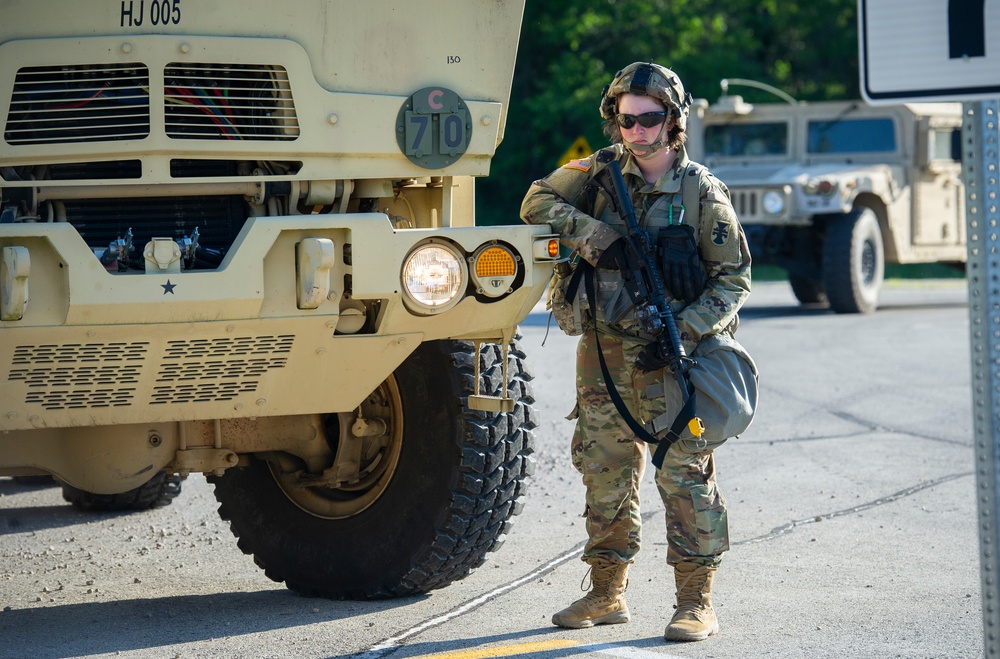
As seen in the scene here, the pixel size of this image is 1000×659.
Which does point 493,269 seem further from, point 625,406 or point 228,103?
point 228,103

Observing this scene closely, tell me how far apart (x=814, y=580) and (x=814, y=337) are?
7.72 metres

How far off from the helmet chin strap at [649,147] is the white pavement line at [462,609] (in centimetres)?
147

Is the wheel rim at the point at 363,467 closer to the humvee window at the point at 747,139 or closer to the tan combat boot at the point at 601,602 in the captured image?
the tan combat boot at the point at 601,602

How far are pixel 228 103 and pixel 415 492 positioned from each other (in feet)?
4.44

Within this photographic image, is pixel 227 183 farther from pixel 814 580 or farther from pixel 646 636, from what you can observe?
pixel 814 580

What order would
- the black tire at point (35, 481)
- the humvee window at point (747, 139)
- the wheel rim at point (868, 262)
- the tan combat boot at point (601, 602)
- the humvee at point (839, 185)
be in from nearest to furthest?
1. the tan combat boot at point (601, 602)
2. the black tire at point (35, 481)
3. the humvee at point (839, 185)
4. the wheel rim at point (868, 262)
5. the humvee window at point (747, 139)

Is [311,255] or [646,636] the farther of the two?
[646,636]

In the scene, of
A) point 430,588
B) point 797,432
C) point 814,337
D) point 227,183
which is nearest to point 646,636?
point 430,588

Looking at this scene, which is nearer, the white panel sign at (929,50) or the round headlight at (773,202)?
the white panel sign at (929,50)

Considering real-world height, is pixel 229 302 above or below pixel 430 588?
above

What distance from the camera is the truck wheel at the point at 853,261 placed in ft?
47.0

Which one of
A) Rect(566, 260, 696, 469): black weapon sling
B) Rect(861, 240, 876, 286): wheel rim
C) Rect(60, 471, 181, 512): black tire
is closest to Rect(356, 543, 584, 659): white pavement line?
Rect(566, 260, 696, 469): black weapon sling

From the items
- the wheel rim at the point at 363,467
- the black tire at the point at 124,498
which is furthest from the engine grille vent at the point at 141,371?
Answer: the black tire at the point at 124,498

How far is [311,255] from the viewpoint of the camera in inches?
146
